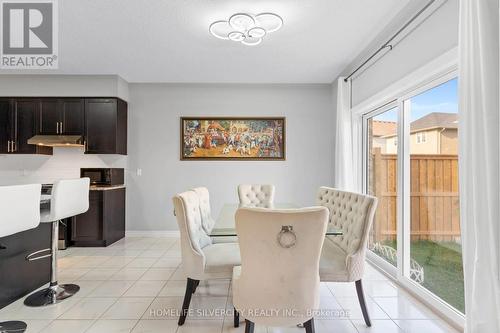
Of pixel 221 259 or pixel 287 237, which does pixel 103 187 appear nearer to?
pixel 221 259

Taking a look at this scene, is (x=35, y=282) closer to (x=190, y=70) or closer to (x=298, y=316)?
(x=298, y=316)

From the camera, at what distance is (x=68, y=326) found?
1.97m

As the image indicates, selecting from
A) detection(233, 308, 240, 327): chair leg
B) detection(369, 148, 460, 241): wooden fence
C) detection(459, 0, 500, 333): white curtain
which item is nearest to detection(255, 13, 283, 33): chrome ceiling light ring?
detection(459, 0, 500, 333): white curtain

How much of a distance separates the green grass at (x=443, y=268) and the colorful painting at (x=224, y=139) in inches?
102

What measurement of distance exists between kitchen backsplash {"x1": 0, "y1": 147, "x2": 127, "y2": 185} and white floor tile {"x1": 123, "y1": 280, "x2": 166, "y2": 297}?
2417mm

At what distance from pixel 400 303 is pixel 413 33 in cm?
242

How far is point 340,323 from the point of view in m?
2.01

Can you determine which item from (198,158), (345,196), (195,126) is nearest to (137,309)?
(345,196)

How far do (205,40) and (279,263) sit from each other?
2654mm

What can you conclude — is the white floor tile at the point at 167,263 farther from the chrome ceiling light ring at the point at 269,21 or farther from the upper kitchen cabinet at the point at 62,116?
the chrome ceiling light ring at the point at 269,21

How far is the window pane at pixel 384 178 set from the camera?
2994 mm

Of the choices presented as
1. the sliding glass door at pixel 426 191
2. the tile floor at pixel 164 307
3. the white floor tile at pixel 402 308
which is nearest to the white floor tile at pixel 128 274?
the tile floor at pixel 164 307

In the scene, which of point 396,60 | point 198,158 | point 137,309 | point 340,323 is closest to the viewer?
point 340,323

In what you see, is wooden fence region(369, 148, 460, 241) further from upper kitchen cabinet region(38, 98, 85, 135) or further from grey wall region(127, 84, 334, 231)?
upper kitchen cabinet region(38, 98, 85, 135)
